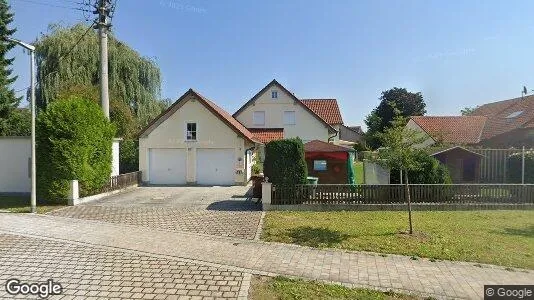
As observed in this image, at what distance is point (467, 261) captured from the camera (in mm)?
7273

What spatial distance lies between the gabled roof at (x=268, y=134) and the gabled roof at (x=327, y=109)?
264 inches

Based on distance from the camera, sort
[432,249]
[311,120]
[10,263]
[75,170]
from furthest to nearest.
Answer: [311,120] → [75,170] → [432,249] → [10,263]

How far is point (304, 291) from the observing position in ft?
18.8

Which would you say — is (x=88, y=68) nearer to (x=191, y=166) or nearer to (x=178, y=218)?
(x=191, y=166)

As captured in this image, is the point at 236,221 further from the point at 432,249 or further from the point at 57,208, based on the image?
the point at 57,208

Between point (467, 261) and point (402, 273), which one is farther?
point (467, 261)

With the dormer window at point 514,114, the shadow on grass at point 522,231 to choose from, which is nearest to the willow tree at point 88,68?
the shadow on grass at point 522,231

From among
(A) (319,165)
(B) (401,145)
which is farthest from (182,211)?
(A) (319,165)

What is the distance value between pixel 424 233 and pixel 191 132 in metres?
15.1

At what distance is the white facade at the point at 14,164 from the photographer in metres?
17.2

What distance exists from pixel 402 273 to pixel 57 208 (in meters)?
11.7

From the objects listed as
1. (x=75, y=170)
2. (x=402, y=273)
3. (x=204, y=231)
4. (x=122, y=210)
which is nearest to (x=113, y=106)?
(x=75, y=170)

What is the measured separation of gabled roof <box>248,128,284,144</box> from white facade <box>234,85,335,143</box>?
550mm

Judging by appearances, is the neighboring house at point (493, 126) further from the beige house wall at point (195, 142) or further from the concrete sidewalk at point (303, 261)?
the concrete sidewalk at point (303, 261)
